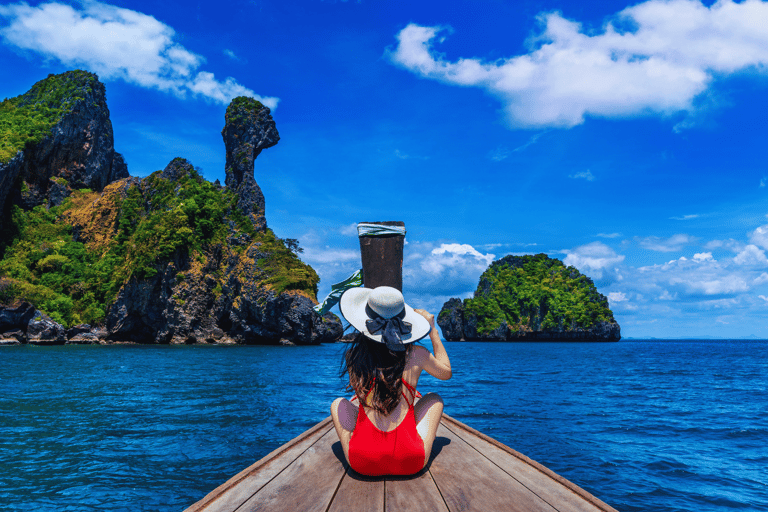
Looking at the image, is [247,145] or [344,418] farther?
[247,145]

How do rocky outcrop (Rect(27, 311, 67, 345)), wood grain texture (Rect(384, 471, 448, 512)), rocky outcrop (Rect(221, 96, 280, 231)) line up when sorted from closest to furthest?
wood grain texture (Rect(384, 471, 448, 512)) < rocky outcrop (Rect(27, 311, 67, 345)) < rocky outcrop (Rect(221, 96, 280, 231))

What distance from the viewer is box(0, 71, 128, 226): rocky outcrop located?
60.8 meters

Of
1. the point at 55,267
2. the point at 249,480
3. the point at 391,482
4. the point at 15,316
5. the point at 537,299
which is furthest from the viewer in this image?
the point at 537,299

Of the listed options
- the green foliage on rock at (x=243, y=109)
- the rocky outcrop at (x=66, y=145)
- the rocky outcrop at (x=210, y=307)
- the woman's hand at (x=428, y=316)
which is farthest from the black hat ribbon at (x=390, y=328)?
the rocky outcrop at (x=66, y=145)

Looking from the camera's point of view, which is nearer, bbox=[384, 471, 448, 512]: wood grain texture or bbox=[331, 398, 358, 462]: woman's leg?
bbox=[384, 471, 448, 512]: wood grain texture

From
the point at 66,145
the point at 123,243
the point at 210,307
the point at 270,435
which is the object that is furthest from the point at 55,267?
the point at 270,435

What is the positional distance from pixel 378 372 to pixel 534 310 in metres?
101

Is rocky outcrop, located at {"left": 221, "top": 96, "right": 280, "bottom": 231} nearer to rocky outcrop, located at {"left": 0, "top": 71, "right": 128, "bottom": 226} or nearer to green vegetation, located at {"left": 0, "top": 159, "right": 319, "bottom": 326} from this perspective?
green vegetation, located at {"left": 0, "top": 159, "right": 319, "bottom": 326}

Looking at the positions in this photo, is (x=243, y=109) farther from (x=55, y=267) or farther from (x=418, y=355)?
(x=418, y=355)

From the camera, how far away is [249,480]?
324 centimetres

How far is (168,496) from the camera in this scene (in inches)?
207

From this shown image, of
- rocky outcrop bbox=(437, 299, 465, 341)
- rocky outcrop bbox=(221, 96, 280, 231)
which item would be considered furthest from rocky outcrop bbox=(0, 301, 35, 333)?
rocky outcrop bbox=(437, 299, 465, 341)

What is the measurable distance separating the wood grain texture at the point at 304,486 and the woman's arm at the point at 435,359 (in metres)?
1.03

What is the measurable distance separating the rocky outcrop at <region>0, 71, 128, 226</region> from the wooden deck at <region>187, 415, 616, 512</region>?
71.0 metres
